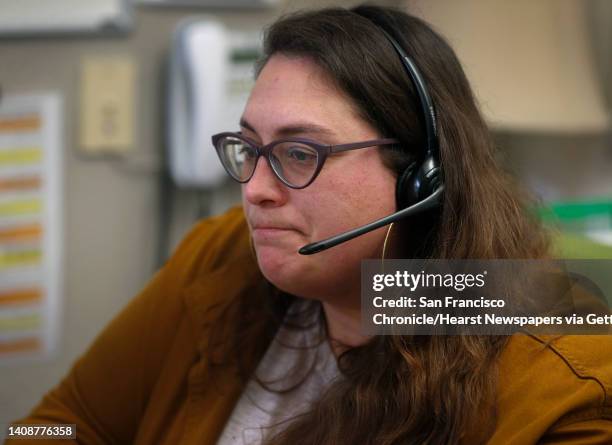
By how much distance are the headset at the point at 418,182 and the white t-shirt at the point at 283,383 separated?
169 millimetres

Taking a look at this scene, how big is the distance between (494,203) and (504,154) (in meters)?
0.12

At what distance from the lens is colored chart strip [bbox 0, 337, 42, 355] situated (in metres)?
1.05

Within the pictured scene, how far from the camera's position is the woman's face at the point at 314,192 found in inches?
25.1

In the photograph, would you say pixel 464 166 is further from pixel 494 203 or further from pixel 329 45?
pixel 329 45

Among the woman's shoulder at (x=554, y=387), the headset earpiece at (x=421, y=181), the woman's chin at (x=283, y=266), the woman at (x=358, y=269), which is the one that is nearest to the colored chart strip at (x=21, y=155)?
the woman at (x=358, y=269)

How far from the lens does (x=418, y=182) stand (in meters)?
0.63

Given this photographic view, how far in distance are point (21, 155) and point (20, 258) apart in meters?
0.16

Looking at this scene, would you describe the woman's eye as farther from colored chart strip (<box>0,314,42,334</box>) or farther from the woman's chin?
colored chart strip (<box>0,314,42,334</box>)

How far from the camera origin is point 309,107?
639mm

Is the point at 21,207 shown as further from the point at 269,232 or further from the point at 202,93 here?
the point at 269,232

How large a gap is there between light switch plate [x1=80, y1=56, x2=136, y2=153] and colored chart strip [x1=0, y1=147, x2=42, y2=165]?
7cm

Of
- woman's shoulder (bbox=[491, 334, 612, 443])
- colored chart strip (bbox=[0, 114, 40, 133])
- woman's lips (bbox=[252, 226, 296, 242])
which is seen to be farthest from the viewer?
colored chart strip (bbox=[0, 114, 40, 133])

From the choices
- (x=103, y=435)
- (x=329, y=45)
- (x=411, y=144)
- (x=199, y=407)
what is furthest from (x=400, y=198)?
(x=103, y=435)

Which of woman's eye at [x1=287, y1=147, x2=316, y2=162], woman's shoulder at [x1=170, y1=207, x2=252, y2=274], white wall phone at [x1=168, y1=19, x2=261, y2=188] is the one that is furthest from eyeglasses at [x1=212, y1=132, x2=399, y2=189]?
white wall phone at [x1=168, y1=19, x2=261, y2=188]
